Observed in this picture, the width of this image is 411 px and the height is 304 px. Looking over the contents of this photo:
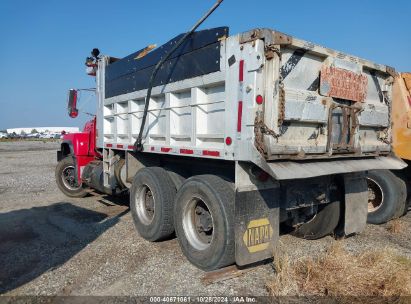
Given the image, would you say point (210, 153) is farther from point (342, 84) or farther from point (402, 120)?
point (402, 120)

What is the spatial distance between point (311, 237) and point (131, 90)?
3585 millimetres

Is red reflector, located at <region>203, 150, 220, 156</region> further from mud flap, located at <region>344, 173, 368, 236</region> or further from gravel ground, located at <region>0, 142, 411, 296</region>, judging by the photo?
mud flap, located at <region>344, 173, 368, 236</region>

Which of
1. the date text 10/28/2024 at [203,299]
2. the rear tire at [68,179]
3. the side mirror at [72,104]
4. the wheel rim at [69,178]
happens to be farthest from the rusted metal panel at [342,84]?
the wheel rim at [69,178]

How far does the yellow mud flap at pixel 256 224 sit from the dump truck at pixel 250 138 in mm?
11

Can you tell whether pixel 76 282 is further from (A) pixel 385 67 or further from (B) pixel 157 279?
(A) pixel 385 67

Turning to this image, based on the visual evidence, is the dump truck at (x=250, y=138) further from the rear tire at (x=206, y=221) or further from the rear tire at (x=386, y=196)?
the rear tire at (x=386, y=196)

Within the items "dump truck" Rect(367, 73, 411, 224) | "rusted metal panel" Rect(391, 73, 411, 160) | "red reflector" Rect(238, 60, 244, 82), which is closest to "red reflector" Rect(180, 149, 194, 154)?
"red reflector" Rect(238, 60, 244, 82)

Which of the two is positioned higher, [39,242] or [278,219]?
[278,219]

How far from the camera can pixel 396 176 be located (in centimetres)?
650

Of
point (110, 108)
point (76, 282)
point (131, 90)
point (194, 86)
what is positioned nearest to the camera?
point (76, 282)

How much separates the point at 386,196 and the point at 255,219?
137 inches

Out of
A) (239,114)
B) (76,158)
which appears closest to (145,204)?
(239,114)

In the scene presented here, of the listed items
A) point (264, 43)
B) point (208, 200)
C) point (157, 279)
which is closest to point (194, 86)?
point (264, 43)

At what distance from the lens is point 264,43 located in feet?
11.8
